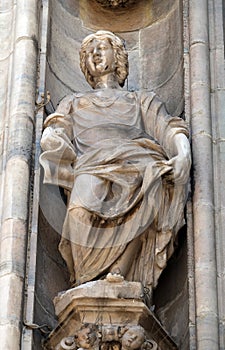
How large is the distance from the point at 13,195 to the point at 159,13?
86.0 inches

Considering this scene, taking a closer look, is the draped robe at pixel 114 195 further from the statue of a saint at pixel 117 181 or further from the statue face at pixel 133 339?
the statue face at pixel 133 339

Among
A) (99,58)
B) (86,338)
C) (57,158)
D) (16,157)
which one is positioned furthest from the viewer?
(99,58)

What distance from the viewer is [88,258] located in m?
9.03

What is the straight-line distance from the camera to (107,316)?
344 inches

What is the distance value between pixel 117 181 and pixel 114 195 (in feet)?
0.28

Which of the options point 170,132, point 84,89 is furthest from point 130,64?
point 170,132

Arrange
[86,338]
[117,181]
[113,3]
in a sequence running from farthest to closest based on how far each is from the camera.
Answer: [113,3], [117,181], [86,338]

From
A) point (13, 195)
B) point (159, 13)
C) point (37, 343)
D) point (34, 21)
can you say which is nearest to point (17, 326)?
point (37, 343)

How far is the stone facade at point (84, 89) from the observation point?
8.95 m

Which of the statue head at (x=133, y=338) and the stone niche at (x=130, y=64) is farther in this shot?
the stone niche at (x=130, y=64)

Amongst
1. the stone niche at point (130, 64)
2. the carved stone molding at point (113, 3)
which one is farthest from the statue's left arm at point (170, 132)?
the carved stone molding at point (113, 3)

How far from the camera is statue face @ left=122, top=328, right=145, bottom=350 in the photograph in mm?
8594

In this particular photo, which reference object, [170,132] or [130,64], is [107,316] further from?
[130,64]

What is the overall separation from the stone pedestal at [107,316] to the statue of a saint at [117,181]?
225 mm
